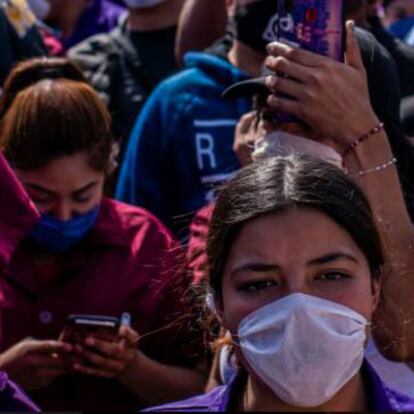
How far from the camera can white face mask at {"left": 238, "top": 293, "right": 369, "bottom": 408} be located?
88.7 inches

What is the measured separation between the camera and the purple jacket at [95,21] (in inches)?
227

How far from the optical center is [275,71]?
2.87 m

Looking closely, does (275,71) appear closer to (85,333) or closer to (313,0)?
(313,0)

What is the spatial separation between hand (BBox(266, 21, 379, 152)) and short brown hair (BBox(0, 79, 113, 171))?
0.77 m

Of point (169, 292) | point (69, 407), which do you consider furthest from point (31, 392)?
point (169, 292)

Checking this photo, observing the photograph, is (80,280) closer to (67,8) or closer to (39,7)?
(39,7)

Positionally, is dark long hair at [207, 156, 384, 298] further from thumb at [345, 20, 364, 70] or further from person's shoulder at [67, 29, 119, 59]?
person's shoulder at [67, 29, 119, 59]

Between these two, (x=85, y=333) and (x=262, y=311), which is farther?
(x=85, y=333)

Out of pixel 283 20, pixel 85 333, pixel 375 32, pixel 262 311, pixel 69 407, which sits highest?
pixel 283 20

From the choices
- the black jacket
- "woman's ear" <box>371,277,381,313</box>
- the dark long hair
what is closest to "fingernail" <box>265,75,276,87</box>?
the dark long hair

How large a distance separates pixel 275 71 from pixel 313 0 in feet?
0.59

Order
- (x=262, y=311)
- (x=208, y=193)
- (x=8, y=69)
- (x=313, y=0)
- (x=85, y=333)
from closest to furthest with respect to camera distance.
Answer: (x=262, y=311)
(x=313, y=0)
(x=85, y=333)
(x=208, y=193)
(x=8, y=69)

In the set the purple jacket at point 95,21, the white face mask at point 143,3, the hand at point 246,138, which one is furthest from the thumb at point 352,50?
the purple jacket at point 95,21

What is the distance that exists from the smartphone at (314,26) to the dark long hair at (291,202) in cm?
38
